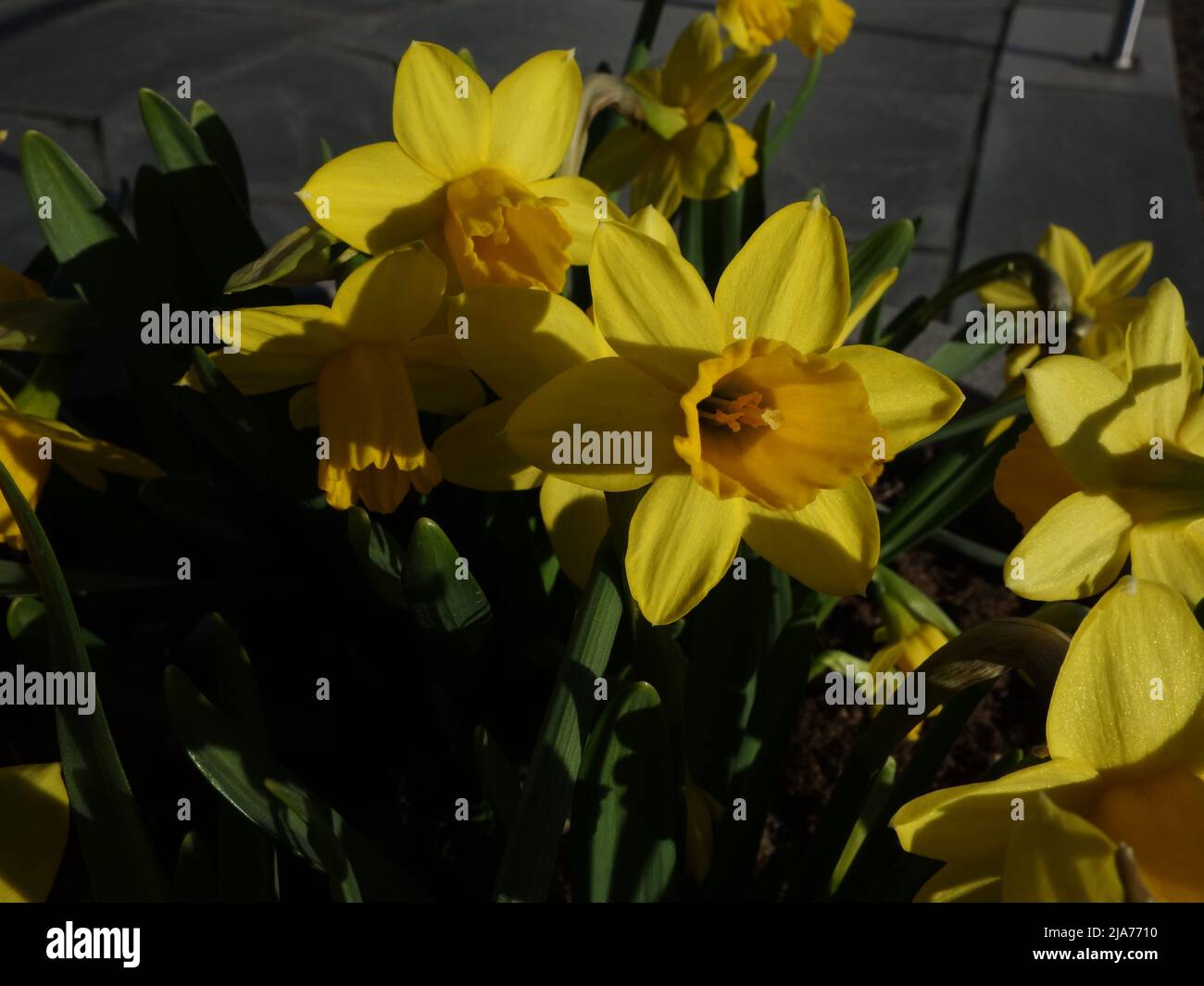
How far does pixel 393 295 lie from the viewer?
0.91 metres

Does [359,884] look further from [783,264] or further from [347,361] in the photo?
[783,264]

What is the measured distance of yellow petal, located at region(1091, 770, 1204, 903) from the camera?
24.3 inches

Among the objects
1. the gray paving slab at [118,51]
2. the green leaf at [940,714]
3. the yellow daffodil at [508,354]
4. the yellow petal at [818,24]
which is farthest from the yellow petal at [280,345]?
the gray paving slab at [118,51]

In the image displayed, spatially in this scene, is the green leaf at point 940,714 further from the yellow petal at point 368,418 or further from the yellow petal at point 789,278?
the yellow petal at point 368,418

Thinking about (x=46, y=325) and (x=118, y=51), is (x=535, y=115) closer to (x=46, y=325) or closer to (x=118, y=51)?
(x=46, y=325)

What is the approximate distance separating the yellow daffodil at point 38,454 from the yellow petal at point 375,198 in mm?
334

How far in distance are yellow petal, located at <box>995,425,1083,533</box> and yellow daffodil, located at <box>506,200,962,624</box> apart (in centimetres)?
22

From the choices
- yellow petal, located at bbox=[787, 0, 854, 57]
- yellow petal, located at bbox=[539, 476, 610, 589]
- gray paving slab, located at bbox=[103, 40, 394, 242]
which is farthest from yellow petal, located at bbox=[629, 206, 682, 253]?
gray paving slab, located at bbox=[103, 40, 394, 242]

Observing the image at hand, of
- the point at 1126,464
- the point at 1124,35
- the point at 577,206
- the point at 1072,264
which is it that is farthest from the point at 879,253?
the point at 1124,35

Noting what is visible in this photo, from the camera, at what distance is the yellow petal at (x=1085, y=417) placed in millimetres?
826

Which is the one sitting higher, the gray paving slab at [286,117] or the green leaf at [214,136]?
the gray paving slab at [286,117]

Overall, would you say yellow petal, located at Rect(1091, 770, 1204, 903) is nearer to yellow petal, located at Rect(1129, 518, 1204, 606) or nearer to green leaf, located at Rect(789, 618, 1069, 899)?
green leaf, located at Rect(789, 618, 1069, 899)
